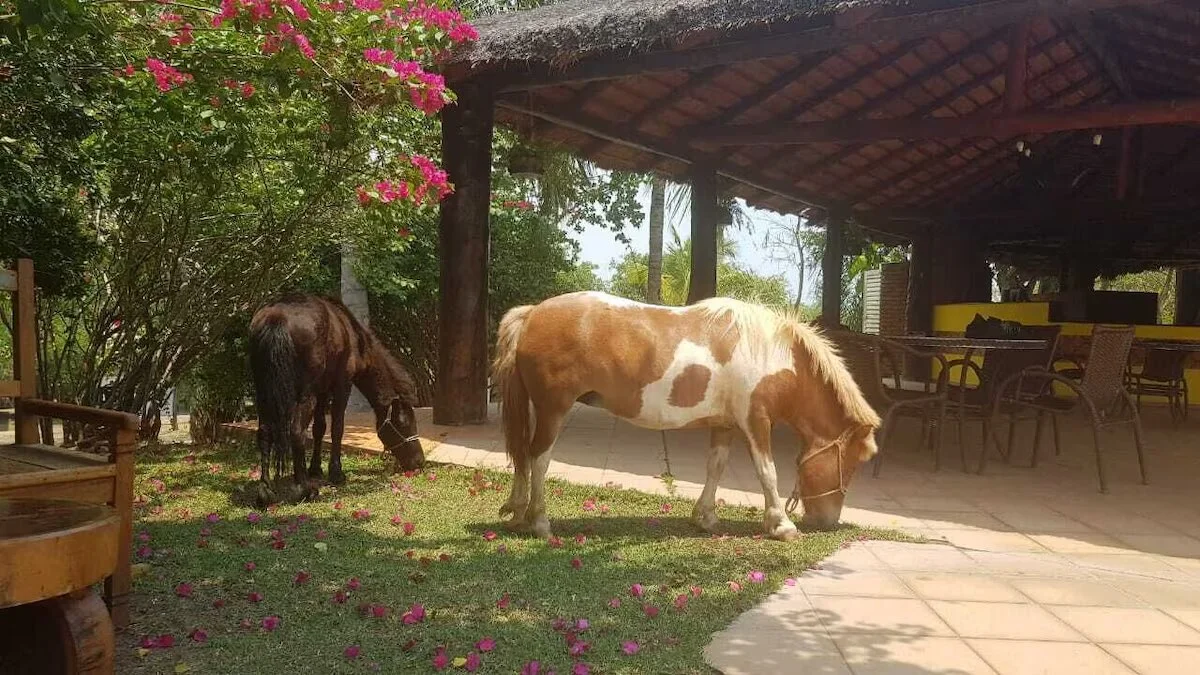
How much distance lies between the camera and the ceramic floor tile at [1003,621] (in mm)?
2578

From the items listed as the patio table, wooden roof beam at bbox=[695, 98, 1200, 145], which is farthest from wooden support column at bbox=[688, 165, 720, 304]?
the patio table

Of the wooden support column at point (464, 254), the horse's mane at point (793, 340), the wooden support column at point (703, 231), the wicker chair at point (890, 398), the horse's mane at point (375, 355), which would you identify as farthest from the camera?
the wooden support column at point (703, 231)

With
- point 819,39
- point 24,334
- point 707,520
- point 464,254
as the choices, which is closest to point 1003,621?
point 707,520

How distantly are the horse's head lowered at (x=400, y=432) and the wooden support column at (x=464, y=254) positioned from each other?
155 centimetres

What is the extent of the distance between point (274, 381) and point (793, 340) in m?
2.67

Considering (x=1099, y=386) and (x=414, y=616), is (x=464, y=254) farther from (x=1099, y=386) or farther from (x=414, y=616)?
(x=1099, y=386)

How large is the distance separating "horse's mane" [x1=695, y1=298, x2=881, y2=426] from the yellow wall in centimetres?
708

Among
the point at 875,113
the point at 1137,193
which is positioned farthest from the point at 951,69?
the point at 1137,193

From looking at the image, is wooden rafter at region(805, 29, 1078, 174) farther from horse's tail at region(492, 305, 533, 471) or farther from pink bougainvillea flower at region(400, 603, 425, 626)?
pink bougainvillea flower at region(400, 603, 425, 626)

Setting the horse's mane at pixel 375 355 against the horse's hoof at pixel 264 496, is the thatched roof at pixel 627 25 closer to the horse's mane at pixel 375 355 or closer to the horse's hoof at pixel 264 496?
the horse's mane at pixel 375 355

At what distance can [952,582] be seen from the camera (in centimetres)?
311

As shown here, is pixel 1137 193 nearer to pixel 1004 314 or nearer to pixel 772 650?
pixel 1004 314

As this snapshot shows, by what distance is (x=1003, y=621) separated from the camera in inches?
106

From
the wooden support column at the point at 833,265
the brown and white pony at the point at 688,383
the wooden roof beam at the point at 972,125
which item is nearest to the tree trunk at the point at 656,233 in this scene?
the wooden support column at the point at 833,265
